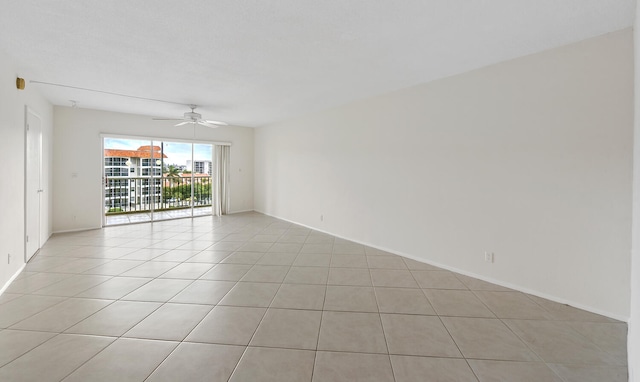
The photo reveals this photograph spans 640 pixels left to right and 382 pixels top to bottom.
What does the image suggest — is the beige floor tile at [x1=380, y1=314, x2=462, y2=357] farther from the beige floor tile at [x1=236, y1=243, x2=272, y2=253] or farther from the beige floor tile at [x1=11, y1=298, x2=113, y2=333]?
the beige floor tile at [x1=11, y1=298, x2=113, y2=333]

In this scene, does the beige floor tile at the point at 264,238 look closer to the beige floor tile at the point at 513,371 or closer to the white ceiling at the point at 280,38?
the white ceiling at the point at 280,38

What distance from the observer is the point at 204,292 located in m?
2.83

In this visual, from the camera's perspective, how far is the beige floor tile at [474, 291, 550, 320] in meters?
2.40

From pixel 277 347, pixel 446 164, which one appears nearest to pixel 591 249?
pixel 446 164

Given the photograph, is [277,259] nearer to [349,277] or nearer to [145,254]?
[349,277]

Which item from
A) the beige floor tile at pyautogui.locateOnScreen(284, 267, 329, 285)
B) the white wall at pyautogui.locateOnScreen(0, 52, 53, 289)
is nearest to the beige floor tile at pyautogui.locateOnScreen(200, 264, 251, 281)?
the beige floor tile at pyautogui.locateOnScreen(284, 267, 329, 285)

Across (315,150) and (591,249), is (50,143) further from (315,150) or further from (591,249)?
(591,249)

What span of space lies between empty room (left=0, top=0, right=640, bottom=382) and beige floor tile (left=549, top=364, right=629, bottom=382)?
2 cm

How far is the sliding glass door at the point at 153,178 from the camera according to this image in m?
6.68

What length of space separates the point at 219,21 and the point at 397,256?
3720mm

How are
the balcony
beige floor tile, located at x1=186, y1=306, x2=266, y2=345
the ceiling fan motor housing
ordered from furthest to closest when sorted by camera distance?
the balcony → the ceiling fan motor housing → beige floor tile, located at x1=186, y1=306, x2=266, y2=345

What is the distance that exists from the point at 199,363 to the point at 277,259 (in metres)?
2.12

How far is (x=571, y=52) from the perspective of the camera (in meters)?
2.52

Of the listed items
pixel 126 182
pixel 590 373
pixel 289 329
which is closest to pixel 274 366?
pixel 289 329
